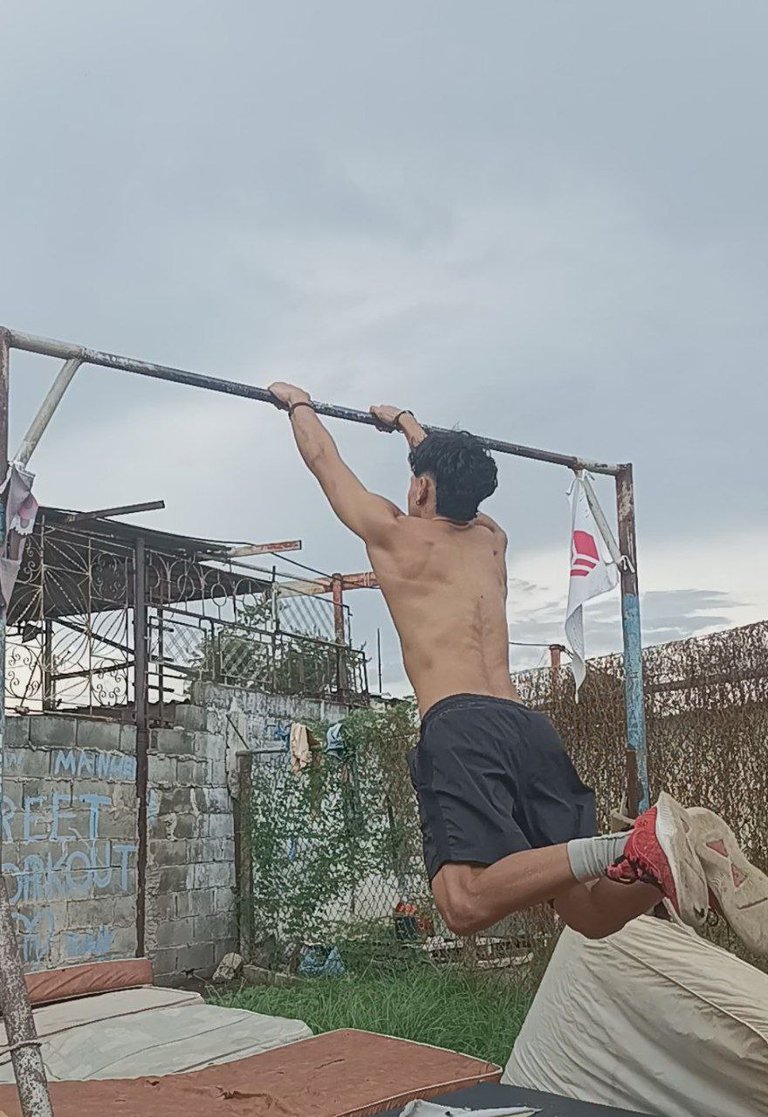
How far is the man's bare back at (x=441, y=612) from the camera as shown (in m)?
2.81

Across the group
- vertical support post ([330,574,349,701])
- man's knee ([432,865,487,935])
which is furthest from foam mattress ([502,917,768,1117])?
vertical support post ([330,574,349,701])

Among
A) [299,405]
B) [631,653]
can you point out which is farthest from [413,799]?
[299,405]

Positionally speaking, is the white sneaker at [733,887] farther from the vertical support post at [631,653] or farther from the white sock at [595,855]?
the vertical support post at [631,653]

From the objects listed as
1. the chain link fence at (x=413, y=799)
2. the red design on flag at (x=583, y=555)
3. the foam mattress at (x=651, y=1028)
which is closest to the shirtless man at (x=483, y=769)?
the foam mattress at (x=651, y=1028)

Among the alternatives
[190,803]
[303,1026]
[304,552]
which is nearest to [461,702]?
[303,1026]

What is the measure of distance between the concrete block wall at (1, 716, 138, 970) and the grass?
102cm

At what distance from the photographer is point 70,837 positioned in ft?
21.9

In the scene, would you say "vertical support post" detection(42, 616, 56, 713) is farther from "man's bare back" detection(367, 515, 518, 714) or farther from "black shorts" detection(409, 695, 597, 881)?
"black shorts" detection(409, 695, 597, 881)

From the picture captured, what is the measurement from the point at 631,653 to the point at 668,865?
2.05 metres

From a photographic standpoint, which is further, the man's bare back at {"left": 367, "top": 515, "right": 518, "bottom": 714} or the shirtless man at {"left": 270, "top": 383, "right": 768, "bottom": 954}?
the man's bare back at {"left": 367, "top": 515, "right": 518, "bottom": 714}

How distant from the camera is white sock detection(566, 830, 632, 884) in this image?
2.30m

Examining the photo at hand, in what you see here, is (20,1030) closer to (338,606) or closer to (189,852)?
(189,852)

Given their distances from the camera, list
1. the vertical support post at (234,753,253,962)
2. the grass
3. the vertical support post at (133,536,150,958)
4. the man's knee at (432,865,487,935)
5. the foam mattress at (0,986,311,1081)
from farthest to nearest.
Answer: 1. the vertical support post at (234,753,253,962)
2. the vertical support post at (133,536,150,958)
3. the grass
4. the foam mattress at (0,986,311,1081)
5. the man's knee at (432,865,487,935)

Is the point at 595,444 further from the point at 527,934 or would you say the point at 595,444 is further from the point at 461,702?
the point at 461,702
